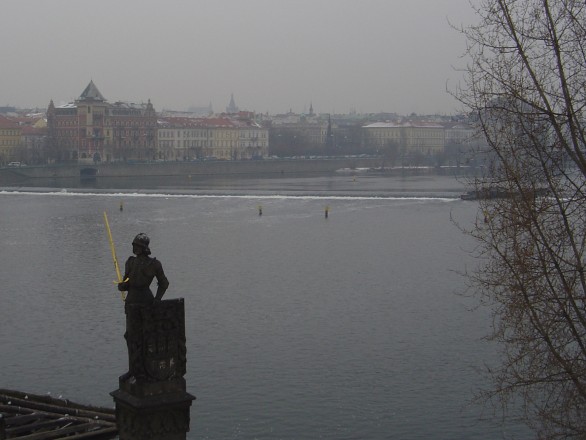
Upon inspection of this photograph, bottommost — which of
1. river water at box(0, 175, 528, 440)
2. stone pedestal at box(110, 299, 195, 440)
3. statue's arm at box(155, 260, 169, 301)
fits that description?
river water at box(0, 175, 528, 440)

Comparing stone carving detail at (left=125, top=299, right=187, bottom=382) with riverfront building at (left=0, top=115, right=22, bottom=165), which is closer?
stone carving detail at (left=125, top=299, right=187, bottom=382)

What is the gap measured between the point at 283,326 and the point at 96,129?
A: 54151 mm

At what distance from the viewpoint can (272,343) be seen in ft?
35.7

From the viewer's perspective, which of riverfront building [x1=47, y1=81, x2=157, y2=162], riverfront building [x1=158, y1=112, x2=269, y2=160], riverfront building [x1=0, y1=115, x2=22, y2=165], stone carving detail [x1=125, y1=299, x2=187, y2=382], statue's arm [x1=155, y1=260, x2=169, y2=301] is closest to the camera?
stone carving detail [x1=125, y1=299, x2=187, y2=382]

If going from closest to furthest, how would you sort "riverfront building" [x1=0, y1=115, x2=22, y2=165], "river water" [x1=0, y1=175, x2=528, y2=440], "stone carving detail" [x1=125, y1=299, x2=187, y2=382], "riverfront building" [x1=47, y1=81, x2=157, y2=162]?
1. "stone carving detail" [x1=125, y1=299, x2=187, y2=382]
2. "river water" [x1=0, y1=175, x2=528, y2=440]
3. "riverfront building" [x1=0, y1=115, x2=22, y2=165]
4. "riverfront building" [x1=47, y1=81, x2=157, y2=162]

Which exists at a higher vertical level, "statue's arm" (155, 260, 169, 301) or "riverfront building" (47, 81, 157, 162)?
"riverfront building" (47, 81, 157, 162)

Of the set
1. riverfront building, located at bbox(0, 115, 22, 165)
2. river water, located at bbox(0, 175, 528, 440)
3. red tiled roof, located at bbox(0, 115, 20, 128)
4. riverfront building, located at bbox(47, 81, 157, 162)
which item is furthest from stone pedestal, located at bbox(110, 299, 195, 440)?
red tiled roof, located at bbox(0, 115, 20, 128)

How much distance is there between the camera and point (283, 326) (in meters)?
11.8

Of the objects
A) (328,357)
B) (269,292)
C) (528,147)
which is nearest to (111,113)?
(269,292)

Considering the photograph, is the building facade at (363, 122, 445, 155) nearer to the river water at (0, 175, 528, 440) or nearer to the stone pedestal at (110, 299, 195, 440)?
the river water at (0, 175, 528, 440)

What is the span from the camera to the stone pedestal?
169 inches

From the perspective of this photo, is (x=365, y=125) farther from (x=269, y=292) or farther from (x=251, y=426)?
(x=251, y=426)

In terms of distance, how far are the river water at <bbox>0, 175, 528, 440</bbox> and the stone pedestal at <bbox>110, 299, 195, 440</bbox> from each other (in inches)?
143

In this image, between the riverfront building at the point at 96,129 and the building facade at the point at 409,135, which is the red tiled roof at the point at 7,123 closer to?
the riverfront building at the point at 96,129
